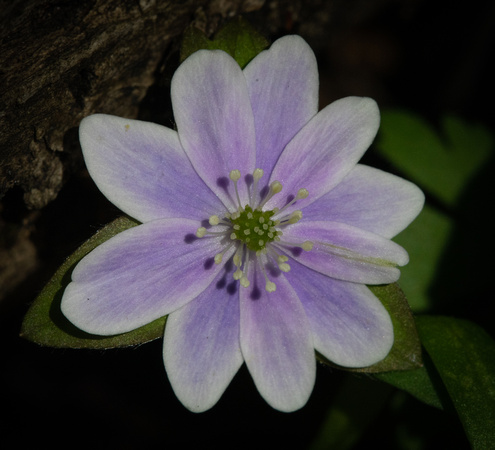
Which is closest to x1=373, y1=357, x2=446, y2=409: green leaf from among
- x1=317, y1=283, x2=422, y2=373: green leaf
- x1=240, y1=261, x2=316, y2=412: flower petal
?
x1=317, y1=283, x2=422, y2=373: green leaf

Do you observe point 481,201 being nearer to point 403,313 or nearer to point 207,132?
point 403,313

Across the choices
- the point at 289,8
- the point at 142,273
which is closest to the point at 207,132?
the point at 142,273

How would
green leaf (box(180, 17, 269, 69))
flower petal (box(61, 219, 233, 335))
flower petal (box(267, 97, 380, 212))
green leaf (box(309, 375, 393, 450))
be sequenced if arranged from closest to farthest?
flower petal (box(61, 219, 233, 335)), flower petal (box(267, 97, 380, 212)), green leaf (box(180, 17, 269, 69)), green leaf (box(309, 375, 393, 450))

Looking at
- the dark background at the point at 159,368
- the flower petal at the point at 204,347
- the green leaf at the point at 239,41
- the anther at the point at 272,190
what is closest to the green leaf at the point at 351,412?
the dark background at the point at 159,368

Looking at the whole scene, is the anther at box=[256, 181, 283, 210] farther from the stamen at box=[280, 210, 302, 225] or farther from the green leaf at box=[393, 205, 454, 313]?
the green leaf at box=[393, 205, 454, 313]

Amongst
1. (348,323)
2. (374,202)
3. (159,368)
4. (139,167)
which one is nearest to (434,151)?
(374,202)
